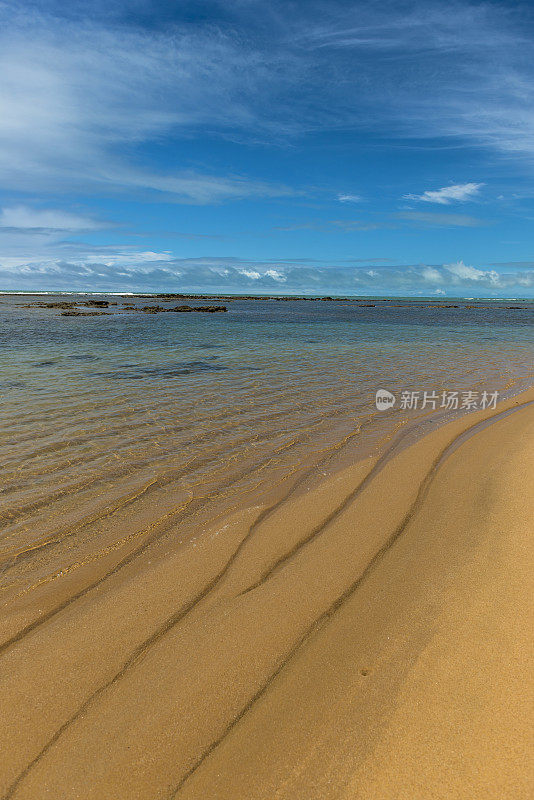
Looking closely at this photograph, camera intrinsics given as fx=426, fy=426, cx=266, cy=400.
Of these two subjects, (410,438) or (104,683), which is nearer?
(104,683)

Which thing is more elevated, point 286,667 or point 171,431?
point 171,431

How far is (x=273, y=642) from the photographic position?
3359mm

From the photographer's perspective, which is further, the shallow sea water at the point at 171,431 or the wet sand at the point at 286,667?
the shallow sea water at the point at 171,431

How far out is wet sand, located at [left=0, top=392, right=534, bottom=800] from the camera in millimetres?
2387

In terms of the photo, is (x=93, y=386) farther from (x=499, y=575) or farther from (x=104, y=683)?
(x=499, y=575)

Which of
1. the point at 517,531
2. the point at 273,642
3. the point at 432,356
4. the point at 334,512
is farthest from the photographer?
the point at 432,356

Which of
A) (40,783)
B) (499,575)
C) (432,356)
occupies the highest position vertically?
(432,356)

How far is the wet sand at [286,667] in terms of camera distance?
239 cm

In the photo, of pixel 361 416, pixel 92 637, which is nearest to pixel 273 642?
pixel 92 637

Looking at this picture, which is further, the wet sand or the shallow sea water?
the shallow sea water

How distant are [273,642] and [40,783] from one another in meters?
1.66

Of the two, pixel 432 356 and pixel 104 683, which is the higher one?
pixel 432 356

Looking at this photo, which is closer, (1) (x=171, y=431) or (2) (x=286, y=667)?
(2) (x=286, y=667)

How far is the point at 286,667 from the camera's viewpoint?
10.2 feet
